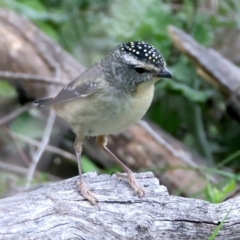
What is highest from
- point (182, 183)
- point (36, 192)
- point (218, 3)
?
point (218, 3)

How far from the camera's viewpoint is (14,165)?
6.05 meters

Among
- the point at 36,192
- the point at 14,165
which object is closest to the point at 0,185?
the point at 14,165

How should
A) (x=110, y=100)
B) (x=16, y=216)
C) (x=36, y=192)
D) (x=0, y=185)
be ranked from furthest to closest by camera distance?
(x=0, y=185), (x=110, y=100), (x=36, y=192), (x=16, y=216)

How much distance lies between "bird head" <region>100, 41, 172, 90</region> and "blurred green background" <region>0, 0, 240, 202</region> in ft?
6.65

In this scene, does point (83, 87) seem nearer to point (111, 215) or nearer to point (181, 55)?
point (111, 215)

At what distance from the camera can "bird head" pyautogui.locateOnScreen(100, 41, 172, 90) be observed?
142 inches

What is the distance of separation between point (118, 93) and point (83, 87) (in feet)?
0.94

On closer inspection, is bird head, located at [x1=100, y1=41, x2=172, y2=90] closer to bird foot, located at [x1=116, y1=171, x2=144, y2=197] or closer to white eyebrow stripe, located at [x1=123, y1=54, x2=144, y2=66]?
white eyebrow stripe, located at [x1=123, y1=54, x2=144, y2=66]

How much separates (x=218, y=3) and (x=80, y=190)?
4.23m

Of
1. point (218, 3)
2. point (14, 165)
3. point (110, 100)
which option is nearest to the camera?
point (110, 100)

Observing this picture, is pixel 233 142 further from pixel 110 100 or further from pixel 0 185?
pixel 110 100

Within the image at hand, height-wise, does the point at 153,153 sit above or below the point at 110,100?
above

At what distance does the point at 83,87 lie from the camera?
381 centimetres

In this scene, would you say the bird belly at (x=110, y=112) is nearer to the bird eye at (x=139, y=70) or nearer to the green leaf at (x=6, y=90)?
the bird eye at (x=139, y=70)
